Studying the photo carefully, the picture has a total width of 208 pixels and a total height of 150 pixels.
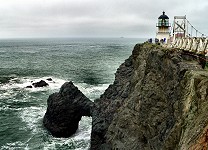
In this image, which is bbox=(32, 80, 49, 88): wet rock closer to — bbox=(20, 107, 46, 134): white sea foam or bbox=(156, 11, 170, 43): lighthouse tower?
bbox=(20, 107, 46, 134): white sea foam

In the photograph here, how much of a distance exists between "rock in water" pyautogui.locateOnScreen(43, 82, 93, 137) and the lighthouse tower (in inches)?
620

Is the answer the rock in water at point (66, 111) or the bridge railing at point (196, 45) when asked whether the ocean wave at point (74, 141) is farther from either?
the bridge railing at point (196, 45)

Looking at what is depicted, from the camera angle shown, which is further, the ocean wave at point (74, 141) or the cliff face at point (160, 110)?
the ocean wave at point (74, 141)

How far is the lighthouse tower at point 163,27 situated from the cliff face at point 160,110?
976 cm

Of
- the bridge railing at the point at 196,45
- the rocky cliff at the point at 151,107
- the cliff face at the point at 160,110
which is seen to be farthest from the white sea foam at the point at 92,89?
the bridge railing at the point at 196,45

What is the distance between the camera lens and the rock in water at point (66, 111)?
4128 centimetres

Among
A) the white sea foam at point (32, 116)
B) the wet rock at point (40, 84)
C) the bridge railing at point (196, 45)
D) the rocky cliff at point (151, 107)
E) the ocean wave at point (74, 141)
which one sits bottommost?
the ocean wave at point (74, 141)

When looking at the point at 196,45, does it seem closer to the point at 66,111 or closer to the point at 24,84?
the point at 66,111

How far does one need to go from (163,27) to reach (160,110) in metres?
25.5

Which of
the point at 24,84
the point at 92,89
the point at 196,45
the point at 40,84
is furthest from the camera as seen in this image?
the point at 24,84

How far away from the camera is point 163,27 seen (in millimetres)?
46094

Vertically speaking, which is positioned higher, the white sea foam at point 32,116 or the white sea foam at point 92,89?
the white sea foam at point 92,89

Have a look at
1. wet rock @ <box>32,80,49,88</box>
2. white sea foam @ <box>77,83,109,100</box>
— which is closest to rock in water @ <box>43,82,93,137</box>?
white sea foam @ <box>77,83,109,100</box>

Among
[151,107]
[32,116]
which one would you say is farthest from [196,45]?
[32,116]
